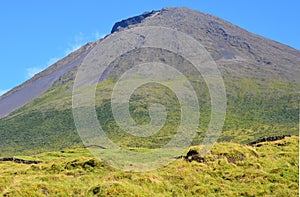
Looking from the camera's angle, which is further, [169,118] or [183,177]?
[169,118]

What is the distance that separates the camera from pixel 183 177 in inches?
709

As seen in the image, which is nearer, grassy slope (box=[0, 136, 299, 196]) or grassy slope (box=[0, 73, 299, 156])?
grassy slope (box=[0, 136, 299, 196])

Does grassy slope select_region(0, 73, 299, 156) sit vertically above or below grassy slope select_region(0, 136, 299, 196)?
above

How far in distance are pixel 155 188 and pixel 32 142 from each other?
133m

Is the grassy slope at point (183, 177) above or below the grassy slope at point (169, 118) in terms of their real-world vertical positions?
below

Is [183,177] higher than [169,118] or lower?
lower

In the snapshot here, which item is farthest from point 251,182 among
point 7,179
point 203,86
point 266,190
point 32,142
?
point 203,86

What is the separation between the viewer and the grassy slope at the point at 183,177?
53.9ft

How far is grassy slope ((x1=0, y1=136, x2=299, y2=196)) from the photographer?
16.4m

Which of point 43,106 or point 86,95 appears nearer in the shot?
point 86,95

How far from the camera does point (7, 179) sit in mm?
19156

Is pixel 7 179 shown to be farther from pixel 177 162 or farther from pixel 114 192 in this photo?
pixel 177 162

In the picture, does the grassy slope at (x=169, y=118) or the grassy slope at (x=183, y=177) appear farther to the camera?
the grassy slope at (x=169, y=118)

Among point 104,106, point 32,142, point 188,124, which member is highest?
point 104,106
